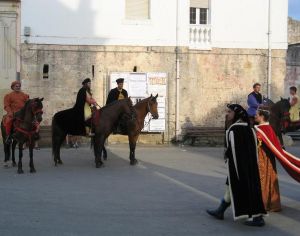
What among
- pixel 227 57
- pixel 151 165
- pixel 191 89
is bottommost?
pixel 151 165

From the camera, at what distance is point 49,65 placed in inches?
751

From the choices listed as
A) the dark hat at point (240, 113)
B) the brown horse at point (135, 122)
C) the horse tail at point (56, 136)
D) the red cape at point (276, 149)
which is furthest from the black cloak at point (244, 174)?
the horse tail at point (56, 136)

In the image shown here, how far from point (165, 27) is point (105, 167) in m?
8.15

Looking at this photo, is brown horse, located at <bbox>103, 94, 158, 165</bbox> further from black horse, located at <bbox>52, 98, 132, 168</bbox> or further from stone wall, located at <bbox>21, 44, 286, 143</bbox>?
stone wall, located at <bbox>21, 44, 286, 143</bbox>

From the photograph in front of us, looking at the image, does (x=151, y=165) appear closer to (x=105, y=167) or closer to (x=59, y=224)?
(x=105, y=167)

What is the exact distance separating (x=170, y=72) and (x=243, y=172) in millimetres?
12843

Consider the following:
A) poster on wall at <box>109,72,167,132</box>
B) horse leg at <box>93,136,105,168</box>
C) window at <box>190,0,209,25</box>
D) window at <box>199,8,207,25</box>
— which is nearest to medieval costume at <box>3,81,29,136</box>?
horse leg at <box>93,136,105,168</box>

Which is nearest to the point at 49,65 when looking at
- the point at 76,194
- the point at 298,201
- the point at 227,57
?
the point at 227,57

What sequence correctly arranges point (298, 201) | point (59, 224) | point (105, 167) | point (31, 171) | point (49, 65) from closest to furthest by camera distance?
point (59, 224), point (298, 201), point (31, 171), point (105, 167), point (49, 65)

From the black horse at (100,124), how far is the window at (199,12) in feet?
26.2

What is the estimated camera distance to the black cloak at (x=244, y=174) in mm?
7148

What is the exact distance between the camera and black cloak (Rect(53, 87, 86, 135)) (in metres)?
13.1

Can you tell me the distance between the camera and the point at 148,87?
19.4 metres

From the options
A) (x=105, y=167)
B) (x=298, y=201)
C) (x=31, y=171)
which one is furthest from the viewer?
(x=105, y=167)
